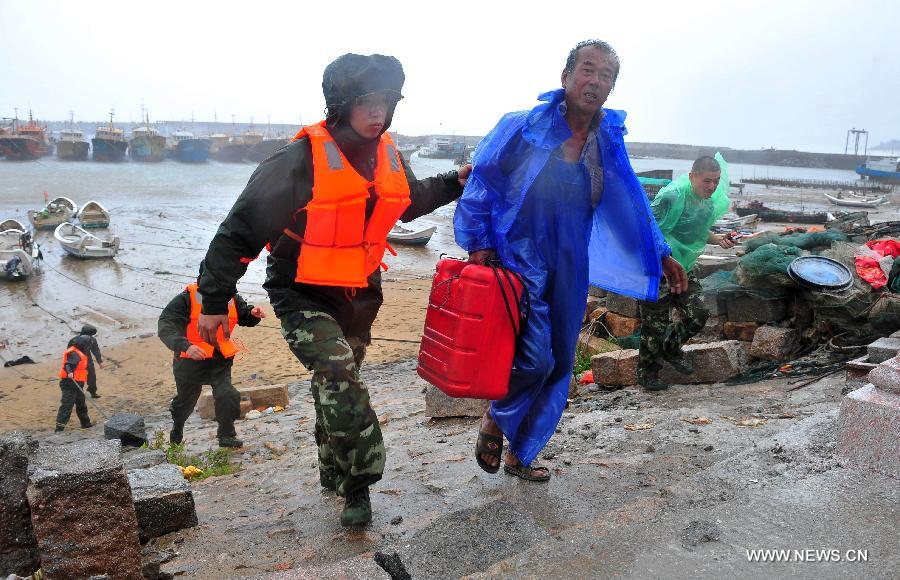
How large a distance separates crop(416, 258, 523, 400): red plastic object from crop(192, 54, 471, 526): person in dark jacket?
0.39m

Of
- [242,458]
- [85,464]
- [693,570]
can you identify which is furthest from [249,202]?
→ [242,458]

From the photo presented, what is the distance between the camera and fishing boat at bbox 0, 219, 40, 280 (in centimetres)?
2031

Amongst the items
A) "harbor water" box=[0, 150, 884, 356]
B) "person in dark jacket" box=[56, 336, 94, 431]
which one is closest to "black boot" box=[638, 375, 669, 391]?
"person in dark jacket" box=[56, 336, 94, 431]

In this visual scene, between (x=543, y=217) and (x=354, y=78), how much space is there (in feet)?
3.55

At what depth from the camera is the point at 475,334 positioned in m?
3.35

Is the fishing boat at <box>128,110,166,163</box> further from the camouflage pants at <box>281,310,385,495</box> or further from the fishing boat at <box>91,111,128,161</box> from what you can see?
the camouflage pants at <box>281,310,385,495</box>

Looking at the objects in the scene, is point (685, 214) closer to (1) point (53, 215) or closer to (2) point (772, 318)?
(2) point (772, 318)

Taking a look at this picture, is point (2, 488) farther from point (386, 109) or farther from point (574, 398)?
point (574, 398)

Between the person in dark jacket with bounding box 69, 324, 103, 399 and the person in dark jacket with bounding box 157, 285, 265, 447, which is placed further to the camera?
the person in dark jacket with bounding box 69, 324, 103, 399

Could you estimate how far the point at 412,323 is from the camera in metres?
15.0

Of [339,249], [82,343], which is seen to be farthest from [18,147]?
[339,249]

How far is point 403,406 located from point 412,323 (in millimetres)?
7738

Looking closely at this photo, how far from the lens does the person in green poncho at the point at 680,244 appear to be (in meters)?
5.96

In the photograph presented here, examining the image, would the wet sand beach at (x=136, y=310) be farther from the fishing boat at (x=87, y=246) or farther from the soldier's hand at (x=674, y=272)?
the soldier's hand at (x=674, y=272)
